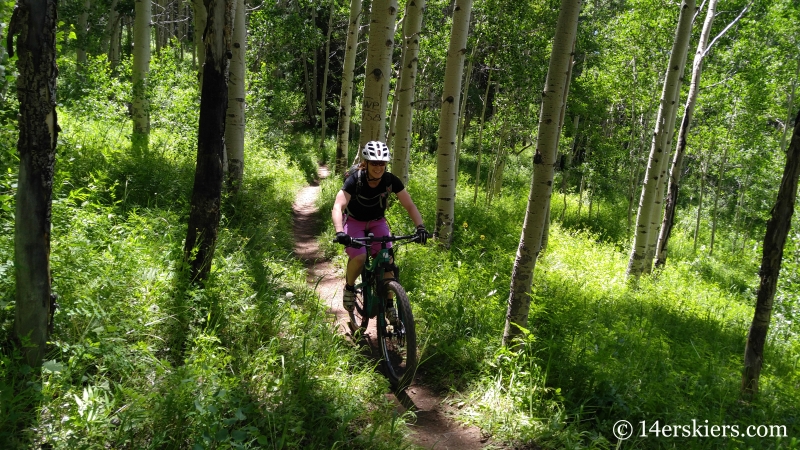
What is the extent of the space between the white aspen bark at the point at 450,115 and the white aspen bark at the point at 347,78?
5919mm

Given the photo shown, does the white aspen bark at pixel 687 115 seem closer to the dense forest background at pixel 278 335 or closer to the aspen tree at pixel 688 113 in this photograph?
the aspen tree at pixel 688 113

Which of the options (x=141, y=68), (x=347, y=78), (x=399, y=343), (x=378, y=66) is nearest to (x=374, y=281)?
(x=399, y=343)

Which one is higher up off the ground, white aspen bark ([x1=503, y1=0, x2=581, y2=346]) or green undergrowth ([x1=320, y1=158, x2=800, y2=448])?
white aspen bark ([x1=503, y1=0, x2=581, y2=346])

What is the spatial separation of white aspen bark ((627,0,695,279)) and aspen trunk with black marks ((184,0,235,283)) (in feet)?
30.0

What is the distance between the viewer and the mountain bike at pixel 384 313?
446 centimetres

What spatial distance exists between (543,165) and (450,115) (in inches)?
157

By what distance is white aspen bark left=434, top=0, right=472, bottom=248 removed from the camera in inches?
320

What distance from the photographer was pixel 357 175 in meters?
5.19

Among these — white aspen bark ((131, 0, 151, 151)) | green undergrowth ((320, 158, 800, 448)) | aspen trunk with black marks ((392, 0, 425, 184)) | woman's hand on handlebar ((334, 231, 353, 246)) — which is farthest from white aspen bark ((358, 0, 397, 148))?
white aspen bark ((131, 0, 151, 151))

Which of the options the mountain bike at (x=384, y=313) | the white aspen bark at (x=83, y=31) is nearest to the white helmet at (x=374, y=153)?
the mountain bike at (x=384, y=313)

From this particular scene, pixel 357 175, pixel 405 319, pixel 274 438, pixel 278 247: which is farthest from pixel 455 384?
pixel 278 247

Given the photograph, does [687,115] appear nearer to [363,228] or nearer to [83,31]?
[363,228]

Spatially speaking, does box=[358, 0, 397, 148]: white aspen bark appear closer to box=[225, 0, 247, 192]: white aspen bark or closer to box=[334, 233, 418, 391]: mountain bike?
box=[225, 0, 247, 192]: white aspen bark

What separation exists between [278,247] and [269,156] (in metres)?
9.61
